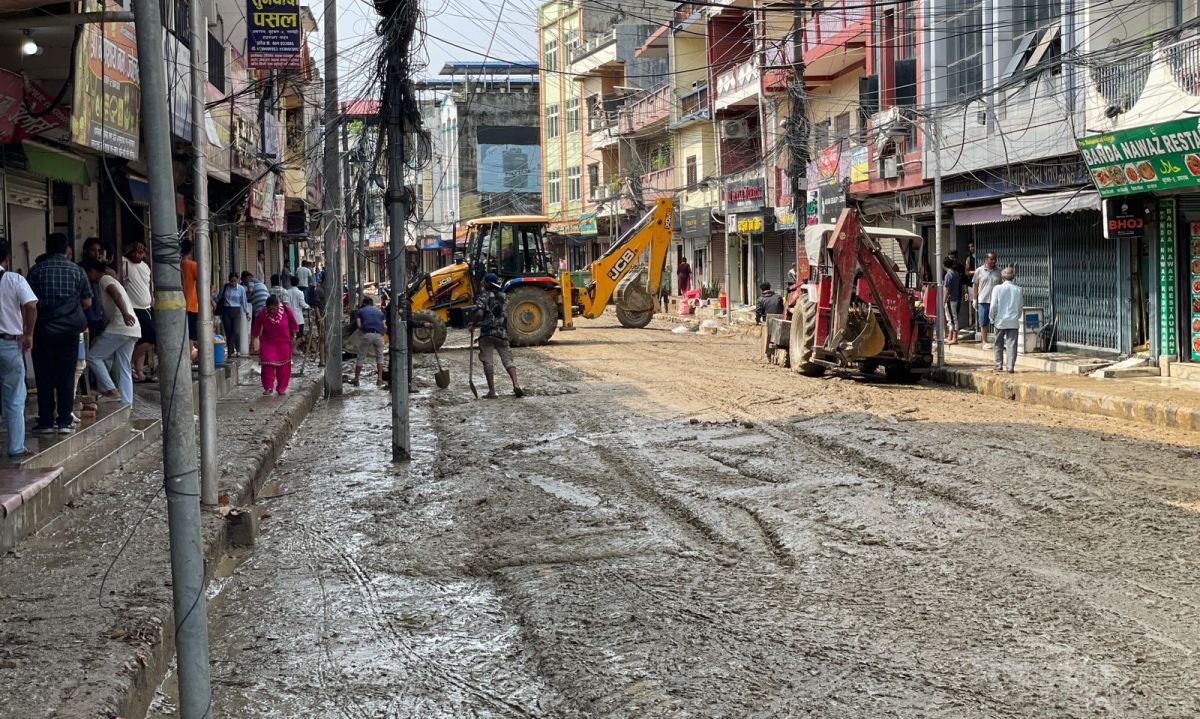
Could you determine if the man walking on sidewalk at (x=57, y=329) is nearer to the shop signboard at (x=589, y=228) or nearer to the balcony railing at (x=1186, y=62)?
the balcony railing at (x=1186, y=62)

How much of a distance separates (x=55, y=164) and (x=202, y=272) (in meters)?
7.18

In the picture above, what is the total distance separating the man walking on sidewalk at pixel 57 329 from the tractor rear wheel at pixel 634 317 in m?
25.0

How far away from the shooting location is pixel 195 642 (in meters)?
4.21

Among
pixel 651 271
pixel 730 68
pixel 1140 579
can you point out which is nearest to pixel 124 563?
pixel 1140 579

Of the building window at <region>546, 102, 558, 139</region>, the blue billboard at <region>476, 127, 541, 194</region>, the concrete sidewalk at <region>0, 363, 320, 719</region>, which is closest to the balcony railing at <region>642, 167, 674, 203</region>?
the building window at <region>546, 102, 558, 139</region>

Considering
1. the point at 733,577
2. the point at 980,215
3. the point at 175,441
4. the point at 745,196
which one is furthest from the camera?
the point at 745,196

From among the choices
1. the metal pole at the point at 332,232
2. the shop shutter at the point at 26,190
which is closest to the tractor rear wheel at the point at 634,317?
the metal pole at the point at 332,232

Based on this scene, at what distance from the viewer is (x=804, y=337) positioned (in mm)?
20656

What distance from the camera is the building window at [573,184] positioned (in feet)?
213

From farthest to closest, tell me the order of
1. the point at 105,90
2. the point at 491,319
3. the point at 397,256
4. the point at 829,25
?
the point at 829,25 → the point at 491,319 → the point at 105,90 → the point at 397,256

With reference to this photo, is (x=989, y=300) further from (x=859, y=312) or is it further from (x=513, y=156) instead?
(x=513, y=156)

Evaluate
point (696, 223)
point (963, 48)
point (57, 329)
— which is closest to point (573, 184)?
point (696, 223)

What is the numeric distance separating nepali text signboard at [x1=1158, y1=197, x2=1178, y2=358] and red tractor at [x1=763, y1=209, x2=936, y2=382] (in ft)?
11.2

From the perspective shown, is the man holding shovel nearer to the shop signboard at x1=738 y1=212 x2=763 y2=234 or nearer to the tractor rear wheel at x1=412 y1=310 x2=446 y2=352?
the tractor rear wheel at x1=412 y1=310 x2=446 y2=352
